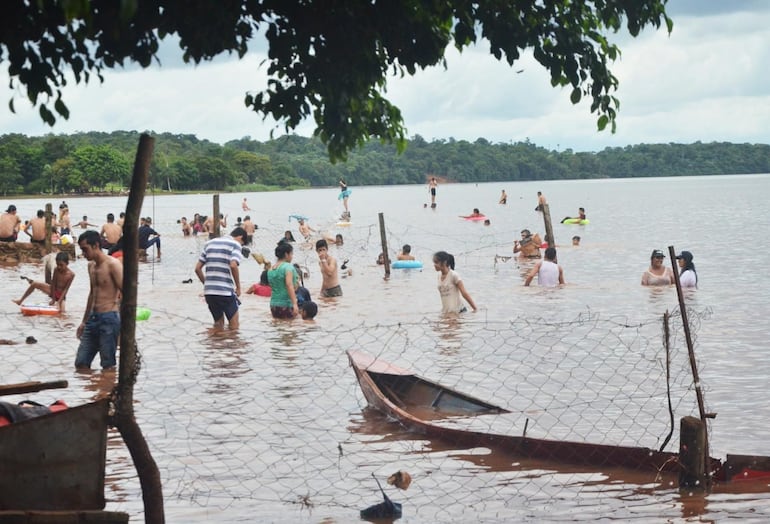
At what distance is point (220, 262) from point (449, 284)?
4.11 meters

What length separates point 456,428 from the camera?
10.1 meters

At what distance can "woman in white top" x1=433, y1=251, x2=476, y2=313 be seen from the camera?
1659cm

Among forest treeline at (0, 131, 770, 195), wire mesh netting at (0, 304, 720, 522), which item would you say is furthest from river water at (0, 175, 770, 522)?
forest treeline at (0, 131, 770, 195)

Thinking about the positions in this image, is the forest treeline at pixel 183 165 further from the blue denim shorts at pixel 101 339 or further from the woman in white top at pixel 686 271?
the blue denim shorts at pixel 101 339

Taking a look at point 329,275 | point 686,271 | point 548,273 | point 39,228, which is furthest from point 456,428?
point 39,228

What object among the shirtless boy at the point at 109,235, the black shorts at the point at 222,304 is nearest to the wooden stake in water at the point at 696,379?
the black shorts at the point at 222,304

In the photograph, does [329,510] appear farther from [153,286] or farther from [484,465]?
[153,286]

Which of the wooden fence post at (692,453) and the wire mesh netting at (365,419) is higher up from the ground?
the wooden fence post at (692,453)

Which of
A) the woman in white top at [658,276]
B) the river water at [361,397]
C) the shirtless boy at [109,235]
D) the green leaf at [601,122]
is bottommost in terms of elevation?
the river water at [361,397]

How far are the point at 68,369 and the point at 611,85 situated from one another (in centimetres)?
904

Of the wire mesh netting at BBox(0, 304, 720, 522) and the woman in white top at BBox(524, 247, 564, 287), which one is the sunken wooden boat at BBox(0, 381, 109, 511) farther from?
the woman in white top at BBox(524, 247, 564, 287)

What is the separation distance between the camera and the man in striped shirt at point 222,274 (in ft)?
49.2

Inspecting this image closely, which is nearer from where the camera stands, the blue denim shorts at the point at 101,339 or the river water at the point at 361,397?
the river water at the point at 361,397

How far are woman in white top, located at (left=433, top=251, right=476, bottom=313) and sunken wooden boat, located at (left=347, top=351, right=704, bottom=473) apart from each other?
5.18m
